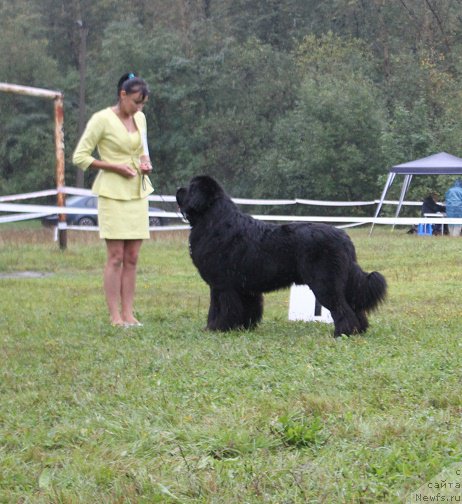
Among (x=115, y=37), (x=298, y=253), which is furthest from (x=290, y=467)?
(x=115, y=37)

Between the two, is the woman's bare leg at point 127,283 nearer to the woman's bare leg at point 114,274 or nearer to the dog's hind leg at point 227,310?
the woman's bare leg at point 114,274

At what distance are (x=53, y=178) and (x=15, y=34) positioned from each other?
7.51 meters

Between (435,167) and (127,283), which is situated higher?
(435,167)

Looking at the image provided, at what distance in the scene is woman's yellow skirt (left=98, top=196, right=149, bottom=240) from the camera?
25.5 feet

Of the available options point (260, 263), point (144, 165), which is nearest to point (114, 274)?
point (144, 165)

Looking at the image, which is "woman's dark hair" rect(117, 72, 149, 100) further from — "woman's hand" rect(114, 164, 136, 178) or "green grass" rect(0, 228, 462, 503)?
"green grass" rect(0, 228, 462, 503)

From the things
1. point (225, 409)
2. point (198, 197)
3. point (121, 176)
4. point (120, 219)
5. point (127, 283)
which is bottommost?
point (225, 409)

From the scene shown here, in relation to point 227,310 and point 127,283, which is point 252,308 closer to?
point 227,310

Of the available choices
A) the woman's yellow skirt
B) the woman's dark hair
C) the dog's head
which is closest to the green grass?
the woman's yellow skirt

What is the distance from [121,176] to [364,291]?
224cm

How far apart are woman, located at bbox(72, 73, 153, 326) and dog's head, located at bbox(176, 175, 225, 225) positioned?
0.49 meters

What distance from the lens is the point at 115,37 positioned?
44406 mm

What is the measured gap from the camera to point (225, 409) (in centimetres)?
469

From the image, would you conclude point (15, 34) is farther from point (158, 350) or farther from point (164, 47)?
point (158, 350)
